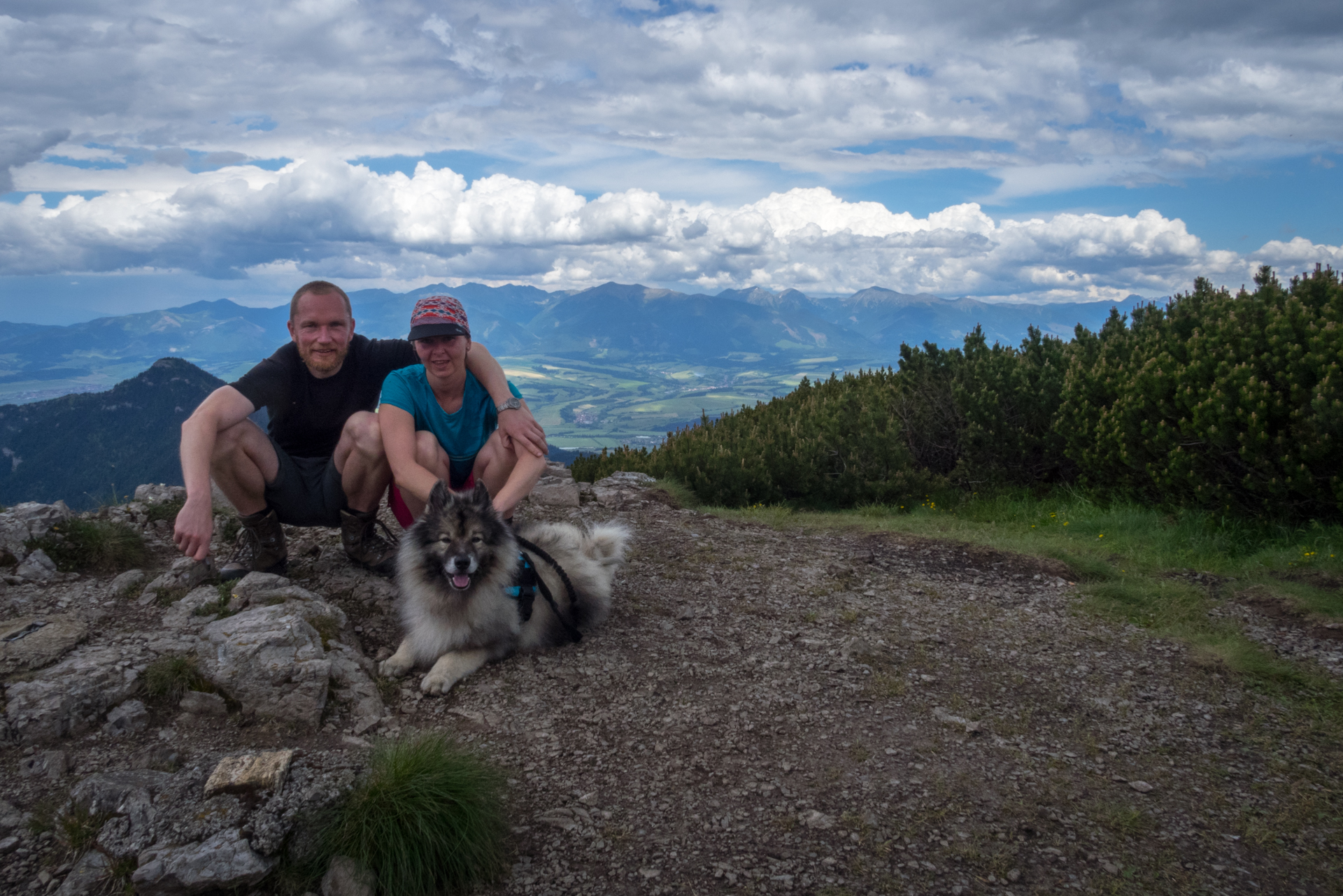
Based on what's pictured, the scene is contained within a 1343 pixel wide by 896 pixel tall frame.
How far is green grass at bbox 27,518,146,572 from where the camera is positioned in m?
5.48

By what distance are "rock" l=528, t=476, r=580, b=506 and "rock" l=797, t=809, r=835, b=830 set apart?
5.96m

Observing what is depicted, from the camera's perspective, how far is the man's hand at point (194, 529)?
3.68 m

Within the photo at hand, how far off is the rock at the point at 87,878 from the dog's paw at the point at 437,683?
1701mm

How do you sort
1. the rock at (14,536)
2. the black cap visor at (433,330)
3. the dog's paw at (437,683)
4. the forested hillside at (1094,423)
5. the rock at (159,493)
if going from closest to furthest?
the dog's paw at (437,683), the black cap visor at (433,330), the rock at (14,536), the rock at (159,493), the forested hillside at (1094,423)

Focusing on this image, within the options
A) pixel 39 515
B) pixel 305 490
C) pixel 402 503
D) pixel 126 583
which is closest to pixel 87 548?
pixel 39 515

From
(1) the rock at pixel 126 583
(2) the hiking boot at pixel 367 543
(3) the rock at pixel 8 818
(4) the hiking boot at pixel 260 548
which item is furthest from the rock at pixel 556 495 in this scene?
(3) the rock at pixel 8 818

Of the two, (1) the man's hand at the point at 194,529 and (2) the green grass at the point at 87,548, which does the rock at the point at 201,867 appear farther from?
(2) the green grass at the point at 87,548

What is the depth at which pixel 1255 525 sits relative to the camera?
7566mm

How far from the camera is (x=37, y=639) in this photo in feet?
13.3

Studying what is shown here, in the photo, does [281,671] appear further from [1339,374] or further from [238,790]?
[1339,374]

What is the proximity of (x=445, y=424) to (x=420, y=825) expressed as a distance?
286 centimetres

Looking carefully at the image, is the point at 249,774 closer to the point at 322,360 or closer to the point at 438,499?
the point at 438,499

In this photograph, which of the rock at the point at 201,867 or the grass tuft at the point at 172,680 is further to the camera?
the grass tuft at the point at 172,680

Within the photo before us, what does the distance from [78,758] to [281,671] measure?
0.86 m
